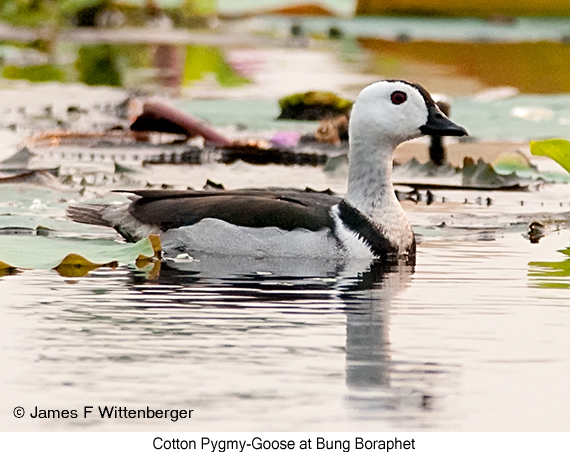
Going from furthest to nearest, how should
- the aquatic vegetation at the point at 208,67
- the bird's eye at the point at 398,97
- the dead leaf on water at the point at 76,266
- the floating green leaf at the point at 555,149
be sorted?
the aquatic vegetation at the point at 208,67 < the bird's eye at the point at 398,97 < the floating green leaf at the point at 555,149 < the dead leaf on water at the point at 76,266

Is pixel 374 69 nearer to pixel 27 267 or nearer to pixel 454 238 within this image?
pixel 454 238

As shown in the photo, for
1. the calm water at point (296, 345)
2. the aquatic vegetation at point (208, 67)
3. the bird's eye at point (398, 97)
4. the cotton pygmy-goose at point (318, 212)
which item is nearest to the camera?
the calm water at point (296, 345)

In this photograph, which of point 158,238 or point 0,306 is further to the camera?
point 158,238

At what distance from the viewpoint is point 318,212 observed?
9.81 metres

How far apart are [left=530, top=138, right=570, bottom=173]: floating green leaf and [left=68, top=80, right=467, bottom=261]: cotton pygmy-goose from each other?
0.54 m

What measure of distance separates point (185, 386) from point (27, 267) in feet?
9.44

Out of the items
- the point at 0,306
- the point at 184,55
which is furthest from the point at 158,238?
the point at 184,55

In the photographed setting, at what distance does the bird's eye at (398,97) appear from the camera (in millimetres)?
10266

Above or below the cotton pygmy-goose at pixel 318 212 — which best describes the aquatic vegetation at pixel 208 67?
above

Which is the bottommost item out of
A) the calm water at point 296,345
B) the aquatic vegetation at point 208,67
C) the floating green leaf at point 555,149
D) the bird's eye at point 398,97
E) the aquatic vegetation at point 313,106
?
the calm water at point 296,345

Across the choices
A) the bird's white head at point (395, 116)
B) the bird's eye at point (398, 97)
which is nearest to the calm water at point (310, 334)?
the bird's white head at point (395, 116)

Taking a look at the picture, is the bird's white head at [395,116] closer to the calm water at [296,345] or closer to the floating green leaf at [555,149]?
the floating green leaf at [555,149]

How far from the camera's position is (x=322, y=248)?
9.73 meters

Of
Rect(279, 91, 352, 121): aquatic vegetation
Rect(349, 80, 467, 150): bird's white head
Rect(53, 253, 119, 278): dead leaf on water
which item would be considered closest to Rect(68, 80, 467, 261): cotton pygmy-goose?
Rect(349, 80, 467, 150): bird's white head
